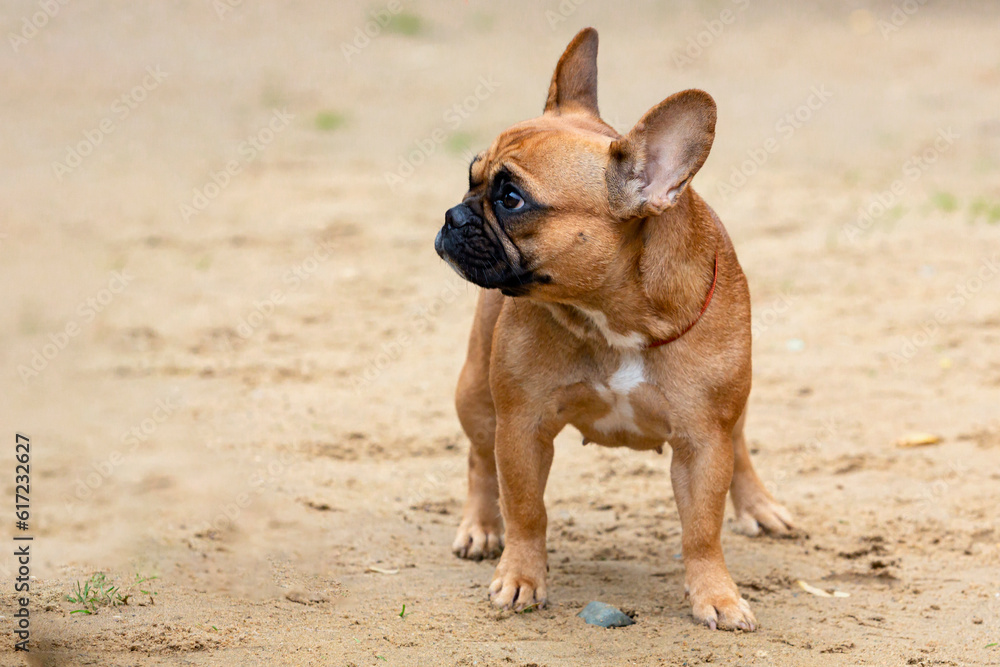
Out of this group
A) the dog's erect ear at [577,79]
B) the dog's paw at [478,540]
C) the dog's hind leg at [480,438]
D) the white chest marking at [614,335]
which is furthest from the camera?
the dog's paw at [478,540]

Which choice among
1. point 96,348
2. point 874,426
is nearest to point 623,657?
point 874,426

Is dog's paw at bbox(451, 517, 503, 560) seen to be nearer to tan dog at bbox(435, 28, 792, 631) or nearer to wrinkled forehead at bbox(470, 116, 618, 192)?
tan dog at bbox(435, 28, 792, 631)

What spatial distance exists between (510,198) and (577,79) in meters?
0.89

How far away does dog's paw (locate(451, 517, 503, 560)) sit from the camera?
17.0ft

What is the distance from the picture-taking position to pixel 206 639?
392 cm

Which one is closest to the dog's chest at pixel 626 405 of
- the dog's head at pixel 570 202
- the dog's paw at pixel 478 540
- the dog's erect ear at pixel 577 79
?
the dog's head at pixel 570 202

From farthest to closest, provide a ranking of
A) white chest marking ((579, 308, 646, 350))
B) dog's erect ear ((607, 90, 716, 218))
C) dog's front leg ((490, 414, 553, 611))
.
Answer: dog's front leg ((490, 414, 553, 611)), white chest marking ((579, 308, 646, 350)), dog's erect ear ((607, 90, 716, 218))

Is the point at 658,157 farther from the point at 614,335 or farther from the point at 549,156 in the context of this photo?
the point at 614,335

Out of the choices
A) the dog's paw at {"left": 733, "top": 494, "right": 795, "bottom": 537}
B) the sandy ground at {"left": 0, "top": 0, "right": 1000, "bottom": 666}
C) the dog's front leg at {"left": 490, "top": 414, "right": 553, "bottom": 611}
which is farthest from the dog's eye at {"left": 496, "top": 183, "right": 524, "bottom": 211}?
the dog's paw at {"left": 733, "top": 494, "right": 795, "bottom": 537}

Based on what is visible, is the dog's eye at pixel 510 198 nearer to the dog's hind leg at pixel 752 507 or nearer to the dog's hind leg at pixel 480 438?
the dog's hind leg at pixel 480 438

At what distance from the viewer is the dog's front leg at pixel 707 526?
4297mm

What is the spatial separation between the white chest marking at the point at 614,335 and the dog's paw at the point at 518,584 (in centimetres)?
99

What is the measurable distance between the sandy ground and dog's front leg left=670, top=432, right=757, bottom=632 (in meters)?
0.10

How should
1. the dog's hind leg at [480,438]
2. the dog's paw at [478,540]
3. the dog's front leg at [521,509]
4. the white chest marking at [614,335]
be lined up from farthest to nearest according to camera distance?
the dog's paw at [478,540] < the dog's hind leg at [480,438] < the dog's front leg at [521,509] < the white chest marking at [614,335]
